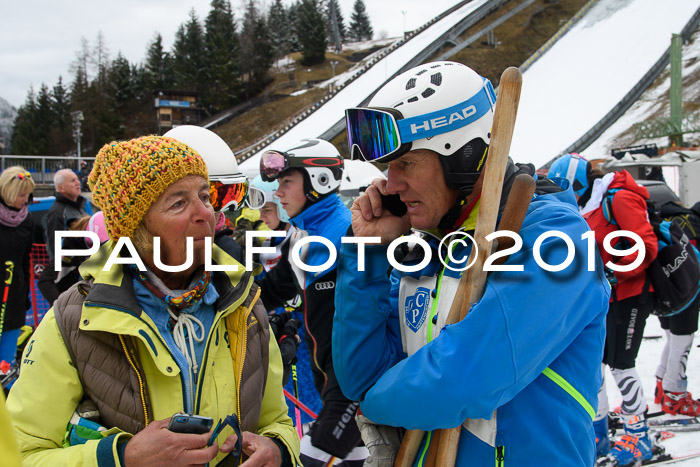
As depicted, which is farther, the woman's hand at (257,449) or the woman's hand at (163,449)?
the woman's hand at (257,449)

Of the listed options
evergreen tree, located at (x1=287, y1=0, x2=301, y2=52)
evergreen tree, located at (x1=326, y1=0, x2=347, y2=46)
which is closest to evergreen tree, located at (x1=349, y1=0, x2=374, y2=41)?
evergreen tree, located at (x1=326, y1=0, x2=347, y2=46)

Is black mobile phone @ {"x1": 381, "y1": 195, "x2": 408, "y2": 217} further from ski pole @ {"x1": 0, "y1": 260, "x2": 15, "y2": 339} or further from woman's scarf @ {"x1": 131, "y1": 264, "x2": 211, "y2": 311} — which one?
ski pole @ {"x1": 0, "y1": 260, "x2": 15, "y2": 339}

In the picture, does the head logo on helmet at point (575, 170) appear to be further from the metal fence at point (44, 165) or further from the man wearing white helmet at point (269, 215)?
the metal fence at point (44, 165)

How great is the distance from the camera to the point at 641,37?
141 ft

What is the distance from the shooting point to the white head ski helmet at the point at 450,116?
1.83 m

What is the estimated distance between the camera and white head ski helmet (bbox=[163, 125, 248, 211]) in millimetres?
3170

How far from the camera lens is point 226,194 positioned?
10.5ft

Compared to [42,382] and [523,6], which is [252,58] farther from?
[42,382]

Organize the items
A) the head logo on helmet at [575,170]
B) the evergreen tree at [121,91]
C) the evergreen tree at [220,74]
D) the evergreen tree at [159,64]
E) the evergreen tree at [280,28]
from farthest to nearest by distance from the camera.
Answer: the evergreen tree at [280,28]
the evergreen tree at [159,64]
the evergreen tree at [220,74]
the evergreen tree at [121,91]
the head logo on helmet at [575,170]

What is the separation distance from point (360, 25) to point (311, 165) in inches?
4103

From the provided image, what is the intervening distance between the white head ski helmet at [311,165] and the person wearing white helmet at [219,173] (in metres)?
0.43

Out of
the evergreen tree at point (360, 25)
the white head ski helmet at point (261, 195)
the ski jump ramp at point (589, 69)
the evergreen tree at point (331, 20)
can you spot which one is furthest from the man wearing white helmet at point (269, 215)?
the evergreen tree at point (360, 25)

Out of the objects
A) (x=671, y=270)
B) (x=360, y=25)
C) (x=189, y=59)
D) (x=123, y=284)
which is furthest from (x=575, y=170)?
(x=360, y=25)
